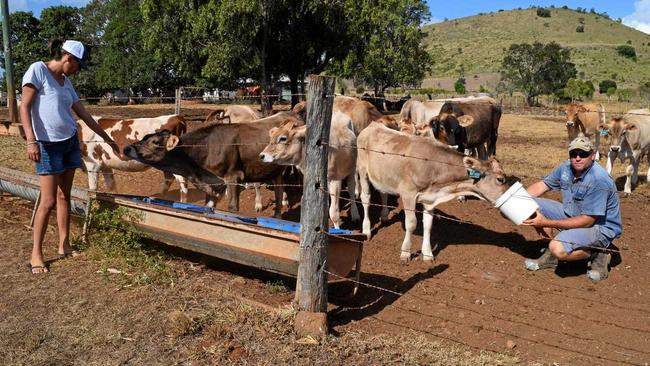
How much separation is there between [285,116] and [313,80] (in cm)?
469

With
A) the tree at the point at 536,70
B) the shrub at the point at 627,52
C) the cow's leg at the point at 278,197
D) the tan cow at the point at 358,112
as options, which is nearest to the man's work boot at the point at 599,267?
the cow's leg at the point at 278,197

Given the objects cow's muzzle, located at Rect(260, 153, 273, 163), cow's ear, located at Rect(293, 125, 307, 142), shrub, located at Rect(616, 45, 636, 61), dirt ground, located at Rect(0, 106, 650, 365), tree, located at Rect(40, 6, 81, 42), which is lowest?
dirt ground, located at Rect(0, 106, 650, 365)

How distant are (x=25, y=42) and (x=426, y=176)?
213ft

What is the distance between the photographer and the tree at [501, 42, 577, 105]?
5150cm

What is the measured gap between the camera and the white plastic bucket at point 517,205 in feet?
18.1

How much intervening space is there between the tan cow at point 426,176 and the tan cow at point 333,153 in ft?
1.70

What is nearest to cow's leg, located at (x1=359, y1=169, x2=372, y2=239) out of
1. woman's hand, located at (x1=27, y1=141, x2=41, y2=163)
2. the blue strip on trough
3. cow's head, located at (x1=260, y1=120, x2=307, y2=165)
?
cow's head, located at (x1=260, y1=120, x2=307, y2=165)

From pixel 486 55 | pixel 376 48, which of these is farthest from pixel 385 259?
pixel 486 55

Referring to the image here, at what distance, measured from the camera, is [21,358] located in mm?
4223

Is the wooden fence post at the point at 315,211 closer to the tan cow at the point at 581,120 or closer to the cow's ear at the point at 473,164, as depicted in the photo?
the cow's ear at the point at 473,164

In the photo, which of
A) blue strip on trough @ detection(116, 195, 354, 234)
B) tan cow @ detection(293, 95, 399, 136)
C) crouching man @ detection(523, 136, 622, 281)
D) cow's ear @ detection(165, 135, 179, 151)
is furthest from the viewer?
tan cow @ detection(293, 95, 399, 136)

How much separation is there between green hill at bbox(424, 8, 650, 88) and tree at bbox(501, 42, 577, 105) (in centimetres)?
2677

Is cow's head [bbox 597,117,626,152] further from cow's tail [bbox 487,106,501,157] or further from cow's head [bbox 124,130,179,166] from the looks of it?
cow's head [bbox 124,130,179,166]

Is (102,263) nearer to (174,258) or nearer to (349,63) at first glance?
(174,258)
